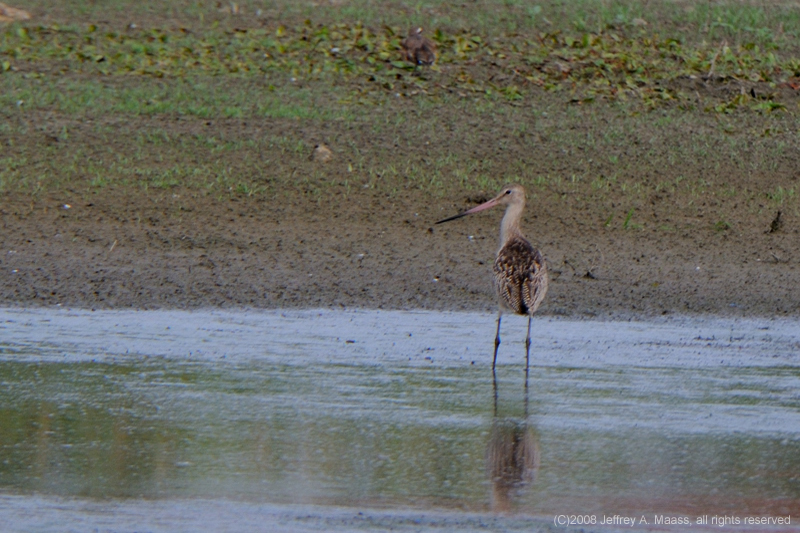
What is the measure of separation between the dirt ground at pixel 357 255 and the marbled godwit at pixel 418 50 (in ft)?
9.65

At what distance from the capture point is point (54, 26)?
1586 centimetres

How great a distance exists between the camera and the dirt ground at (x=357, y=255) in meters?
8.90

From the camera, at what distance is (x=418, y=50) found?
46.9 feet

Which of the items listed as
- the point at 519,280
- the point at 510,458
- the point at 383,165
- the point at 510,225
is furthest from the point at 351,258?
the point at 510,458

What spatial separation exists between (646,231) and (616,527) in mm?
6108

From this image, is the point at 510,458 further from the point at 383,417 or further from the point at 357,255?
the point at 357,255

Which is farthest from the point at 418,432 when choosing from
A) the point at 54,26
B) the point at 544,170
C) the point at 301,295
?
the point at 54,26

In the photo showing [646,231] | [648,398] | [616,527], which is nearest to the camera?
[616,527]

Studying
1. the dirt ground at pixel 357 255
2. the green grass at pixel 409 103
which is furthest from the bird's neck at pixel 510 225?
the green grass at pixel 409 103

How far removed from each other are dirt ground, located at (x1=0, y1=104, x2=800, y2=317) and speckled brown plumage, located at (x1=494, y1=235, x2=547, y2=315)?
0.90 meters

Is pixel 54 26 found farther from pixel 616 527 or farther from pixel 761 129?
pixel 616 527

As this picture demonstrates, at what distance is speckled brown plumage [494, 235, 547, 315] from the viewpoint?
7.44 meters

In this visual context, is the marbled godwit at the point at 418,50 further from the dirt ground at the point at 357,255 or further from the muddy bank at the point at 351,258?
the muddy bank at the point at 351,258

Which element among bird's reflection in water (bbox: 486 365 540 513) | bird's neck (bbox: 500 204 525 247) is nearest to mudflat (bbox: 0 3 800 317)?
bird's neck (bbox: 500 204 525 247)
